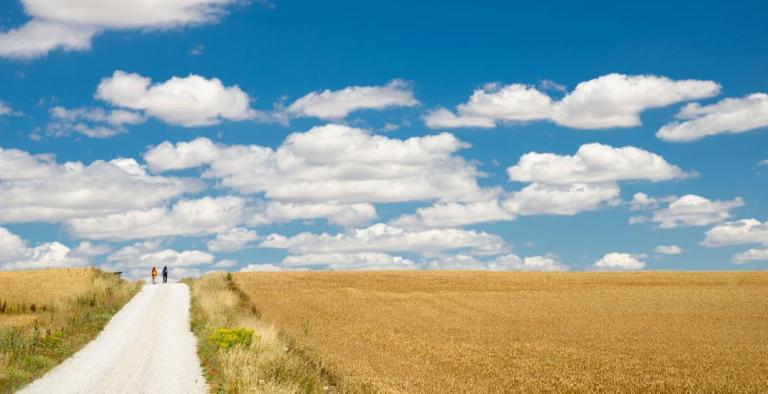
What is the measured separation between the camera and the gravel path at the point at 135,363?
19.1 metres

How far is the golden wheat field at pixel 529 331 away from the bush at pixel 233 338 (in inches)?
95.7

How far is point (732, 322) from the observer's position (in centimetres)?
3862

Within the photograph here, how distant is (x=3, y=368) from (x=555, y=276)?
59732 millimetres

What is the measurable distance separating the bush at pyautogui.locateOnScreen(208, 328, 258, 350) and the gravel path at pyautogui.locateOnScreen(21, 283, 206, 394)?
1018 millimetres

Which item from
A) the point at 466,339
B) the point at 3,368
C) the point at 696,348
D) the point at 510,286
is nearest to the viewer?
the point at 3,368

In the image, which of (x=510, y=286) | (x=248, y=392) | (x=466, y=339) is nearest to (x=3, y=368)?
(x=248, y=392)

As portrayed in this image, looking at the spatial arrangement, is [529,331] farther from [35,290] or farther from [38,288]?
[38,288]

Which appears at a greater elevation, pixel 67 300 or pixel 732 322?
pixel 67 300

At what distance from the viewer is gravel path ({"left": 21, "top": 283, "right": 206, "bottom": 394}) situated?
19.1 metres

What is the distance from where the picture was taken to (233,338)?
75.0 ft

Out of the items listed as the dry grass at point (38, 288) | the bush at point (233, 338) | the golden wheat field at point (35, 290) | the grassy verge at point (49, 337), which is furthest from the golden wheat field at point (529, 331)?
the dry grass at point (38, 288)

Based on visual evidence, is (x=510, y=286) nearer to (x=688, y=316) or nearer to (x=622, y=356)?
(x=688, y=316)

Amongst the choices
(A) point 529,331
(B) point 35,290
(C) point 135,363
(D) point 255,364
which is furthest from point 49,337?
(B) point 35,290

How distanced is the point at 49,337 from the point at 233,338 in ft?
27.1
